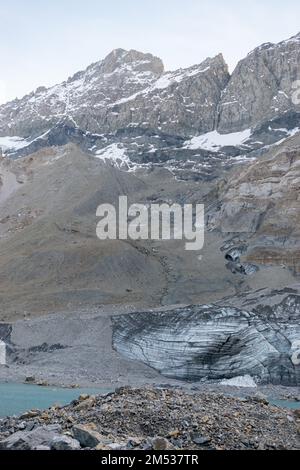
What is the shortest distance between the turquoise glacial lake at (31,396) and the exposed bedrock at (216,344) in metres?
10.6

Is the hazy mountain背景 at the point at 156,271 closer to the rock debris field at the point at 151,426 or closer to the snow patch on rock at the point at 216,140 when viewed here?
the snow patch on rock at the point at 216,140

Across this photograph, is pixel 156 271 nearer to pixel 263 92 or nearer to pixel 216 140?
pixel 216 140

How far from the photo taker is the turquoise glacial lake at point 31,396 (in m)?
27.4

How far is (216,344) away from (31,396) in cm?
1827

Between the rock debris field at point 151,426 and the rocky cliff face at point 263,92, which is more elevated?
the rocky cliff face at point 263,92

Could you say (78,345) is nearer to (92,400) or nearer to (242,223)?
(92,400)

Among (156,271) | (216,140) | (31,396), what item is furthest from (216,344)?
(216,140)

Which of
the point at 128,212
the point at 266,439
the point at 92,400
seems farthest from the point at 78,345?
the point at 128,212

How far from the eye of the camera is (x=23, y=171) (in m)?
126

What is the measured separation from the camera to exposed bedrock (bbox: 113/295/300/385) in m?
46.8

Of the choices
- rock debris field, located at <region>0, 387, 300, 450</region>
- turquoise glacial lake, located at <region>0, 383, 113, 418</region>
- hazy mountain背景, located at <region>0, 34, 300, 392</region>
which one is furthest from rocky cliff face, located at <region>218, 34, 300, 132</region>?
rock debris field, located at <region>0, 387, 300, 450</region>

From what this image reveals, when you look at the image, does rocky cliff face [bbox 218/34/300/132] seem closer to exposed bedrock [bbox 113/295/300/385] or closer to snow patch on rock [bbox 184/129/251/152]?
snow patch on rock [bbox 184/129/251/152]

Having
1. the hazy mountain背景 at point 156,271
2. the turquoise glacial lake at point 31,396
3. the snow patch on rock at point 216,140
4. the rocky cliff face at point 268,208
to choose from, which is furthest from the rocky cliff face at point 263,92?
the turquoise glacial lake at point 31,396

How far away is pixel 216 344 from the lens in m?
48.3
